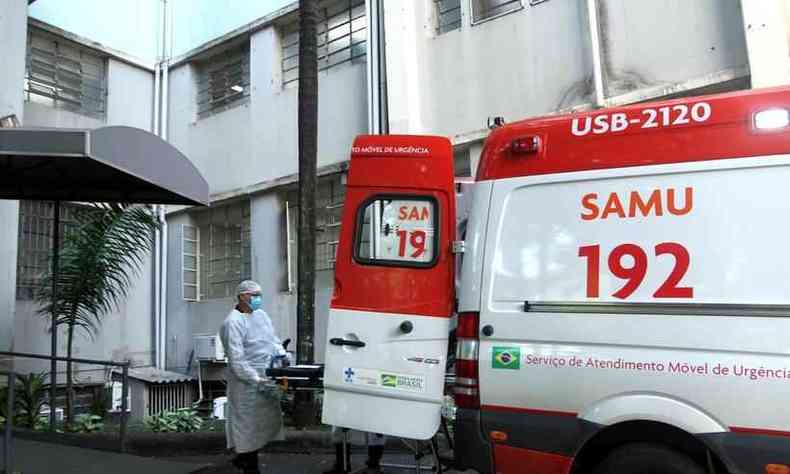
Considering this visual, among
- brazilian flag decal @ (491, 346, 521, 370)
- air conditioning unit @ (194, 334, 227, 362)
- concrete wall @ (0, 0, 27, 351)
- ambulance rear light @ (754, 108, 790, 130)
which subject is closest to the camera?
ambulance rear light @ (754, 108, 790, 130)

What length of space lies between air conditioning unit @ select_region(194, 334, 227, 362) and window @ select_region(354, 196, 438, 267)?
763cm

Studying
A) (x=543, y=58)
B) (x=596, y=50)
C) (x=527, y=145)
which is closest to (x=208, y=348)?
(x=543, y=58)

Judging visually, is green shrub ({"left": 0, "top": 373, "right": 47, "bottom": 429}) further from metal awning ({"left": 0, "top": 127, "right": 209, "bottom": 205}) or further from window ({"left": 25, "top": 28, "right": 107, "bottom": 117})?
window ({"left": 25, "top": 28, "right": 107, "bottom": 117})

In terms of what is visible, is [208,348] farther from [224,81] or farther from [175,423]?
[224,81]

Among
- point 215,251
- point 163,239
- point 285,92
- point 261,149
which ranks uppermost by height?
point 285,92

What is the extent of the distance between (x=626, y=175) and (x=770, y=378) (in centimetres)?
123

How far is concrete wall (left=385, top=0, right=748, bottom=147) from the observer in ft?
24.7

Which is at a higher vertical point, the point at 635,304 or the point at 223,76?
the point at 223,76

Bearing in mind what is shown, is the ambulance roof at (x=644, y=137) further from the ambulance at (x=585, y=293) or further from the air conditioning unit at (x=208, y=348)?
the air conditioning unit at (x=208, y=348)

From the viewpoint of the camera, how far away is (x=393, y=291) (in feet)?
14.0

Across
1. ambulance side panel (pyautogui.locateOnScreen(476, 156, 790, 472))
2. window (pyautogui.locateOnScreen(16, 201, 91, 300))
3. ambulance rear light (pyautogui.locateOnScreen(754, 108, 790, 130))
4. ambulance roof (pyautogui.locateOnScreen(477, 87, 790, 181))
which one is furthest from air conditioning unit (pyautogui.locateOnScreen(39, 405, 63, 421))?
ambulance rear light (pyautogui.locateOnScreen(754, 108, 790, 130))

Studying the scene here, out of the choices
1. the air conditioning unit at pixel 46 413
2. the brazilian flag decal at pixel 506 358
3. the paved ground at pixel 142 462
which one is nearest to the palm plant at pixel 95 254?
the air conditioning unit at pixel 46 413

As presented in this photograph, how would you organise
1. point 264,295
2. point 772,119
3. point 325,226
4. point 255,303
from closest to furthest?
point 772,119
point 255,303
point 325,226
point 264,295

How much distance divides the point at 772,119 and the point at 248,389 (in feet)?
13.7
